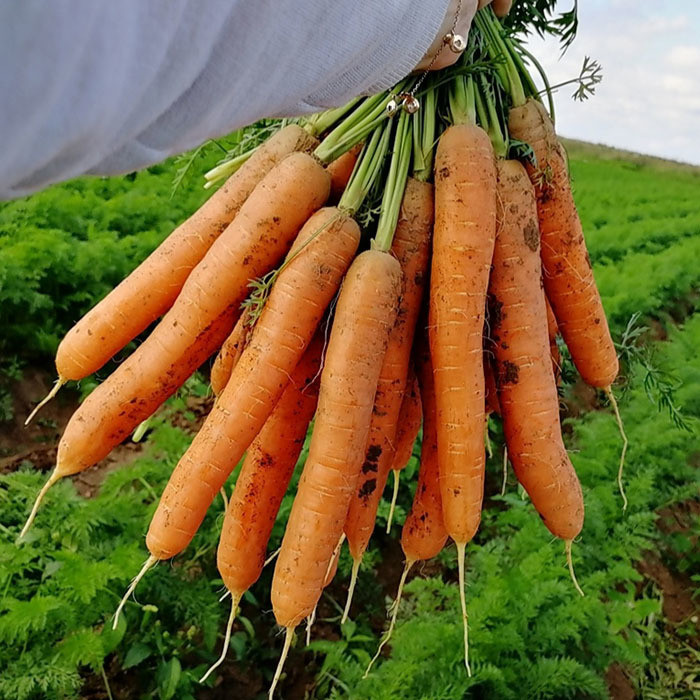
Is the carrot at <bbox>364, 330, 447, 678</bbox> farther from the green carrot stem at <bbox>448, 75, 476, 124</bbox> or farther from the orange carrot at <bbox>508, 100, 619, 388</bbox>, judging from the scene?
the green carrot stem at <bbox>448, 75, 476, 124</bbox>

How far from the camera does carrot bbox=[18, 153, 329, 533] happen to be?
113cm

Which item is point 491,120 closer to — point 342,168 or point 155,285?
point 342,168

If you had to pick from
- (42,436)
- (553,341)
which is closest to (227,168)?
(553,341)

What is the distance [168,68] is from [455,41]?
480 mm

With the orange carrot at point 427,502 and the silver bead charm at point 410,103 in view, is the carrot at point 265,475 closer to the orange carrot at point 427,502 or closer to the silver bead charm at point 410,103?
the orange carrot at point 427,502

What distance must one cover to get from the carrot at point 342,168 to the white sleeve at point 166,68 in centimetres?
25

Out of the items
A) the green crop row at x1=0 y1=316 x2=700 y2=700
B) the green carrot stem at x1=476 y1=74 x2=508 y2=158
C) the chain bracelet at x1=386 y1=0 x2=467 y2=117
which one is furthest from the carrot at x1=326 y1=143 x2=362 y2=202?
the green crop row at x1=0 y1=316 x2=700 y2=700

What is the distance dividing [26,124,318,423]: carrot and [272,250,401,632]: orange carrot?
0.98 feet

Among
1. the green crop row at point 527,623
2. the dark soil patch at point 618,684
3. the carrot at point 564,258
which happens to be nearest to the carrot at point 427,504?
the carrot at point 564,258

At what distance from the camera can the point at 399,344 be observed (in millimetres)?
1217

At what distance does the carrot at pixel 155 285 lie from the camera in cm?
125

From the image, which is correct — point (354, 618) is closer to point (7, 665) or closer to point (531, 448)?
point (7, 665)

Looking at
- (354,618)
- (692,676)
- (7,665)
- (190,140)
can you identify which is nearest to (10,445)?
(7,665)

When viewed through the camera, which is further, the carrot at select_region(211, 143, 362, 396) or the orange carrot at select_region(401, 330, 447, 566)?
the orange carrot at select_region(401, 330, 447, 566)
